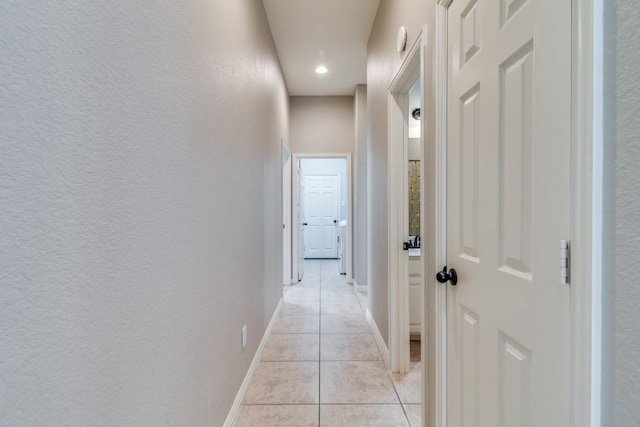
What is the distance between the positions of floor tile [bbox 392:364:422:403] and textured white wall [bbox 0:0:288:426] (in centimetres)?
105

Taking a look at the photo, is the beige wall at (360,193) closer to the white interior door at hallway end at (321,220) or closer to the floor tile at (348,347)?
the floor tile at (348,347)

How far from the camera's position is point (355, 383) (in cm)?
205

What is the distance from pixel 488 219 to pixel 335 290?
3.59 m

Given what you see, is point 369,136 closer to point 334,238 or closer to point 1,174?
point 1,174

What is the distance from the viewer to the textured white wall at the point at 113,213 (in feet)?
1.69

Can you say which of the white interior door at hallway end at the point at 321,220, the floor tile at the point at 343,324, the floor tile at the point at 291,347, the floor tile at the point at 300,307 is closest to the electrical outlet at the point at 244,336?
the floor tile at the point at 291,347

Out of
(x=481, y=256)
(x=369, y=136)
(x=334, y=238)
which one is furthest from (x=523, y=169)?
(x=334, y=238)

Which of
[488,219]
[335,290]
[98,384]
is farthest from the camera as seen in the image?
[335,290]

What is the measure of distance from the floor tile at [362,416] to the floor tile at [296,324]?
1112 millimetres

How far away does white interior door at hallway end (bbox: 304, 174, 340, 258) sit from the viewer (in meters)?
7.63

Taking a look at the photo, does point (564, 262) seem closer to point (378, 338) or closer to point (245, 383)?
point (245, 383)

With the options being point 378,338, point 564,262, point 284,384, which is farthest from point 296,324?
point 564,262

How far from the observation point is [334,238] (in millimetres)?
7648
